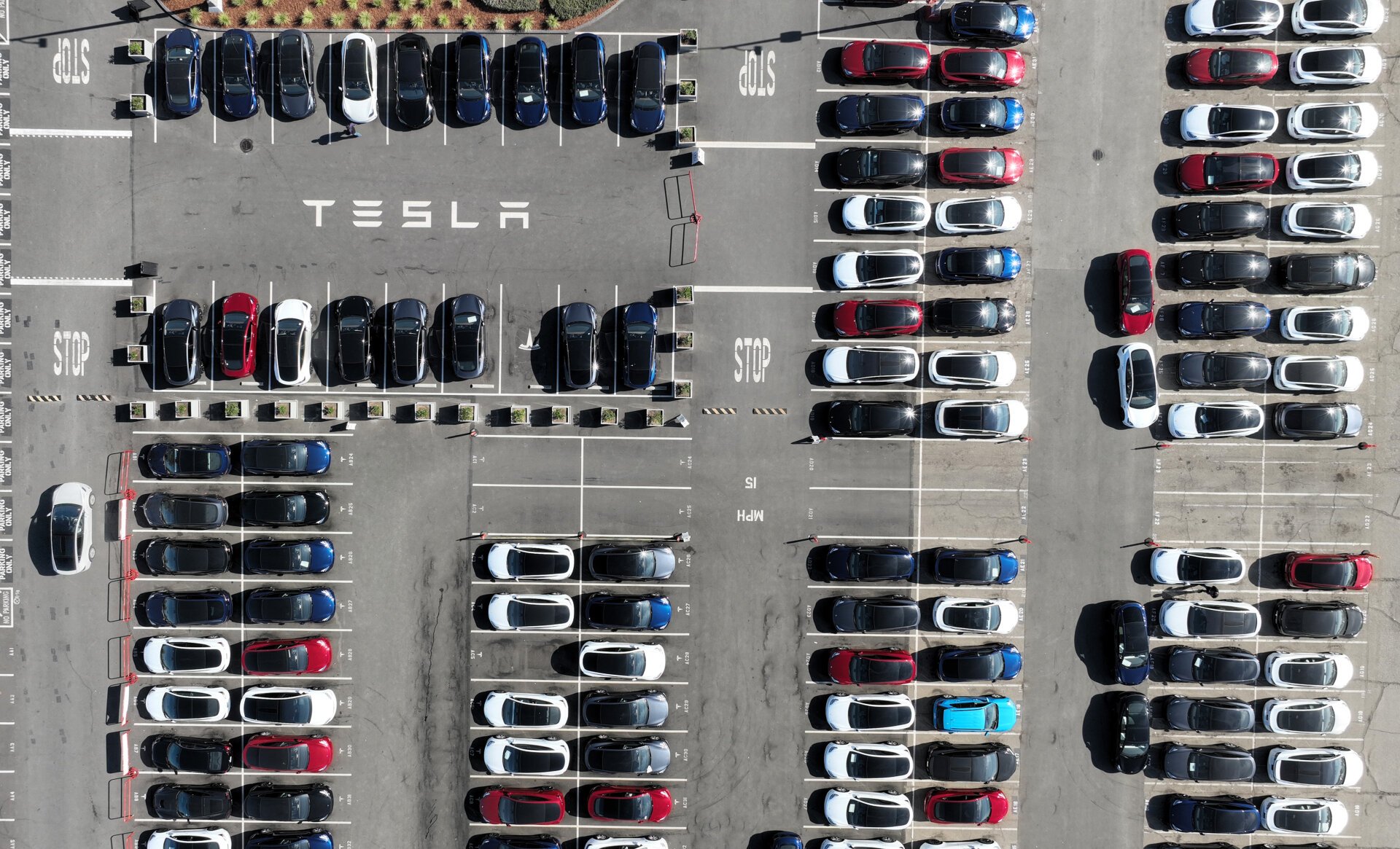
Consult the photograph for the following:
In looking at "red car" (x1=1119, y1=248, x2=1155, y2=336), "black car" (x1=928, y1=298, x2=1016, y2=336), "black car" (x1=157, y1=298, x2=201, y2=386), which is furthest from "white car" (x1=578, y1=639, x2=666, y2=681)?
→ "red car" (x1=1119, y1=248, x2=1155, y2=336)

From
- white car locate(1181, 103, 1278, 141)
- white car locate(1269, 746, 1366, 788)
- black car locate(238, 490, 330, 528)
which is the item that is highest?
white car locate(1181, 103, 1278, 141)

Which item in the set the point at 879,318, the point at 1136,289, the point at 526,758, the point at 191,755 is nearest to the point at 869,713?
the point at 526,758

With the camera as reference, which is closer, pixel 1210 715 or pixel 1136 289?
→ pixel 1136 289

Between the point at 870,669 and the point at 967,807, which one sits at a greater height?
the point at 870,669

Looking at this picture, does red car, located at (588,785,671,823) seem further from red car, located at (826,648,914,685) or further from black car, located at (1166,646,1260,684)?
black car, located at (1166,646,1260,684)

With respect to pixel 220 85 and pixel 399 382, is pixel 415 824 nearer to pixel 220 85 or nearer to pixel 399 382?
pixel 399 382

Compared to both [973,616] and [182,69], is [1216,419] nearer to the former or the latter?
[973,616]

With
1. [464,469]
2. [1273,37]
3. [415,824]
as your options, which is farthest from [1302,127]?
[415,824]

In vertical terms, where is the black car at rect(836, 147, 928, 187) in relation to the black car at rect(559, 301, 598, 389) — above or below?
above
